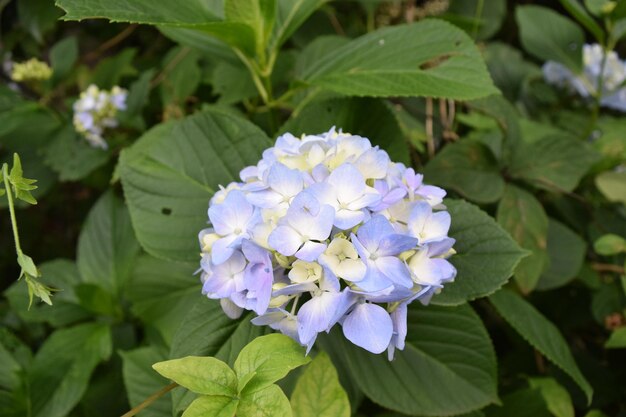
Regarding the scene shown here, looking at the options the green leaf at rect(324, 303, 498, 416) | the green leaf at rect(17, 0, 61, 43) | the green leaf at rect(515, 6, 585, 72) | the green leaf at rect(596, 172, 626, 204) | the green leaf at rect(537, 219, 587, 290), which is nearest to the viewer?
the green leaf at rect(324, 303, 498, 416)

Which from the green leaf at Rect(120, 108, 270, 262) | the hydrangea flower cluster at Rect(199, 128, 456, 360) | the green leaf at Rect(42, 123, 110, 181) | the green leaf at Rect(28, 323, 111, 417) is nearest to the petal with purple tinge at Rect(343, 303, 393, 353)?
the hydrangea flower cluster at Rect(199, 128, 456, 360)

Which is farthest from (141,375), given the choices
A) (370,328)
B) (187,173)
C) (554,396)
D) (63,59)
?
(63,59)

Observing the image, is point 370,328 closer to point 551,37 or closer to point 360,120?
point 360,120

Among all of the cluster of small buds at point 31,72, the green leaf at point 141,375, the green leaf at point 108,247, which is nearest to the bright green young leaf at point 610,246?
the green leaf at point 141,375

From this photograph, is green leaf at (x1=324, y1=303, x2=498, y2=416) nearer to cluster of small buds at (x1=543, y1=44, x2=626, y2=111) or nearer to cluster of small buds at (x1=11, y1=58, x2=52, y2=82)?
cluster of small buds at (x1=543, y1=44, x2=626, y2=111)

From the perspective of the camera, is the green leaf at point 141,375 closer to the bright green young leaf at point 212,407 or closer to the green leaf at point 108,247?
the green leaf at point 108,247
